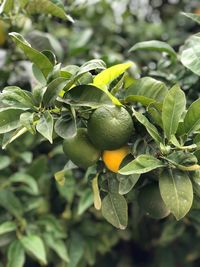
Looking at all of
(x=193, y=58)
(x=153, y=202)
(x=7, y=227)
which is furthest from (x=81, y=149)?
(x=7, y=227)

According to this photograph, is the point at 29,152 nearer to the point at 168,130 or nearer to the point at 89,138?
the point at 89,138

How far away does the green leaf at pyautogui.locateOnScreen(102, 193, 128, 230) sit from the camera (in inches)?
37.8

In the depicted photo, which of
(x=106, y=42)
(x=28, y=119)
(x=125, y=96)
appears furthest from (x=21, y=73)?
(x=28, y=119)

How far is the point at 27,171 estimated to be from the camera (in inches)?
56.9

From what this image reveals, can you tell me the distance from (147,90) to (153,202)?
0.69ft

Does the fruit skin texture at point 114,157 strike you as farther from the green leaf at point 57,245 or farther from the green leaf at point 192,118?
the green leaf at point 57,245

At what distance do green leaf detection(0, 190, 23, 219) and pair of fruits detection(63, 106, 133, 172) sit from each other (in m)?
0.50

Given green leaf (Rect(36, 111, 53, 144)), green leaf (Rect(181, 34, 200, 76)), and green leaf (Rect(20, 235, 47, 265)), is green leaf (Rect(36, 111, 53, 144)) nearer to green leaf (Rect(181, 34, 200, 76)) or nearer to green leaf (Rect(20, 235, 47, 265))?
green leaf (Rect(181, 34, 200, 76))

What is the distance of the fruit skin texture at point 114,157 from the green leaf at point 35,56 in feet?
0.60

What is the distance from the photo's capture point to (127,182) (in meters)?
0.91

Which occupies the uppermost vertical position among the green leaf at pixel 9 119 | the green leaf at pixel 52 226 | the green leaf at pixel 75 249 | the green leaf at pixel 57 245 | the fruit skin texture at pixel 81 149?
the green leaf at pixel 9 119

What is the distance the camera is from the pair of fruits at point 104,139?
89 centimetres

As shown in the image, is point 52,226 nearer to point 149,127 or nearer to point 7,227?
point 7,227

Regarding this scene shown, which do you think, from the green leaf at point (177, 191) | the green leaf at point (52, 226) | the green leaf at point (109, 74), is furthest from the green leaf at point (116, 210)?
the green leaf at point (52, 226)
